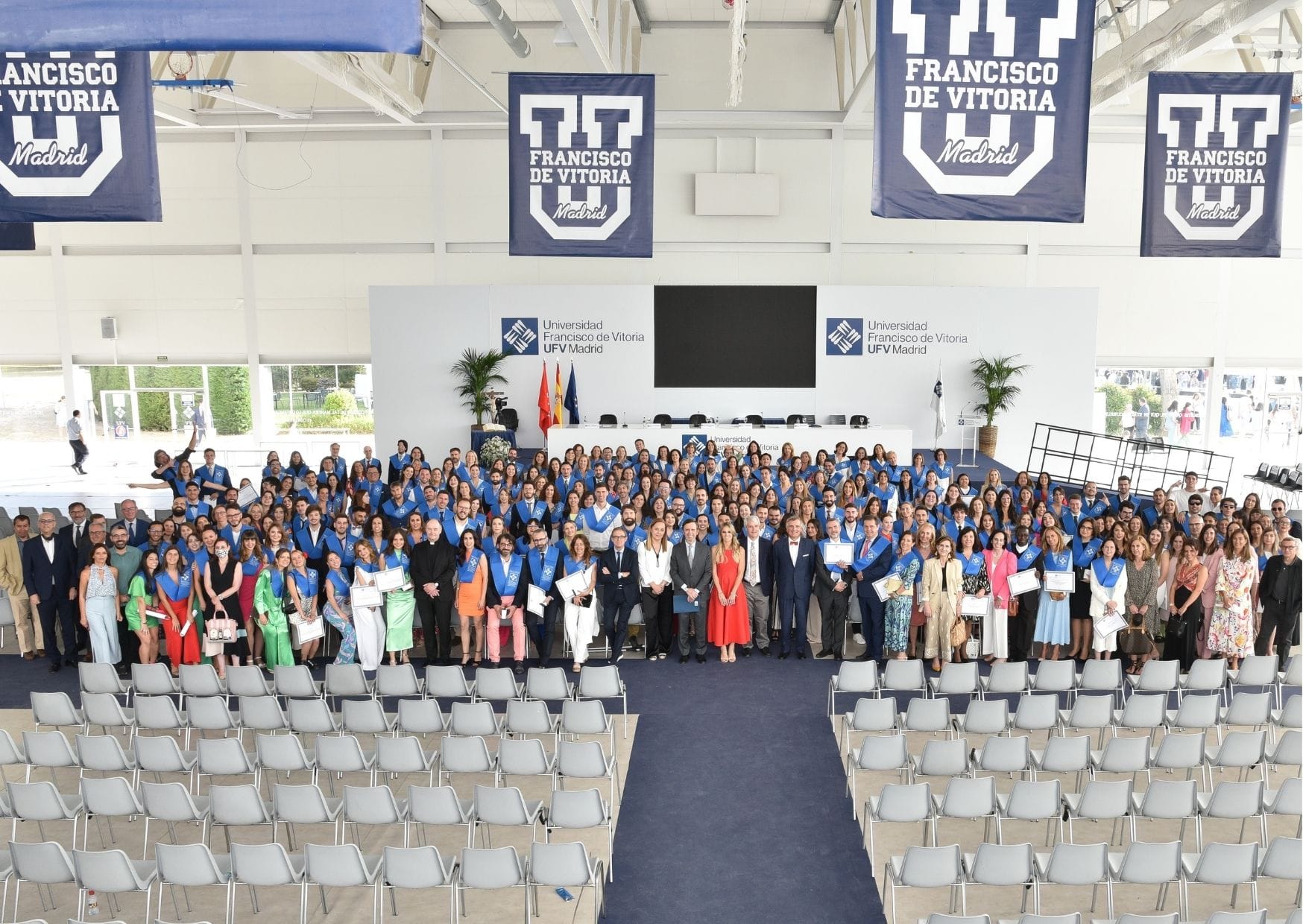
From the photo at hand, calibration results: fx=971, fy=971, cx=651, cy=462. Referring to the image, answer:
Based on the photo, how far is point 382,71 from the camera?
1728 centimetres

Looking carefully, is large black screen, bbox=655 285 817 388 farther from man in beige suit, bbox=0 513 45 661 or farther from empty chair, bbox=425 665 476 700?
empty chair, bbox=425 665 476 700

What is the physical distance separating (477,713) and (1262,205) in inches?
330

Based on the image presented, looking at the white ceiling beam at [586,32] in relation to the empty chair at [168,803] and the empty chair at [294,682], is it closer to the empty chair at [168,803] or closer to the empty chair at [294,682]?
the empty chair at [294,682]

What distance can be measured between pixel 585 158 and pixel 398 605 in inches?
188

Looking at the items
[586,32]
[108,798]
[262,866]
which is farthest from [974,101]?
[586,32]

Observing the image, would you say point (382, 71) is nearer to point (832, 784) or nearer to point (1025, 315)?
point (1025, 315)

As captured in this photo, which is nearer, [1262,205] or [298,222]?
[1262,205]

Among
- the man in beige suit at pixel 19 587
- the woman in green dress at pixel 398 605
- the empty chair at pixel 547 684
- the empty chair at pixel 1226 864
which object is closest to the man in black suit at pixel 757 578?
the empty chair at pixel 547 684

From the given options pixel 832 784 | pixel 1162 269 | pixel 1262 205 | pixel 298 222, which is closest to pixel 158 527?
pixel 832 784

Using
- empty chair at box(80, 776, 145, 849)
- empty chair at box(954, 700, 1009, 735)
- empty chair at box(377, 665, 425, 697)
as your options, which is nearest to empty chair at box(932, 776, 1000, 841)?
empty chair at box(954, 700, 1009, 735)

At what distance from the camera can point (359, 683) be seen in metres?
8.14

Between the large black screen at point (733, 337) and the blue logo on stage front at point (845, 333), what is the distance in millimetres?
373

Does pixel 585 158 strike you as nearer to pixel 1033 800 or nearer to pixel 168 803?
pixel 168 803

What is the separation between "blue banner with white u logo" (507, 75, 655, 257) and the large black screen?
1084 centimetres
